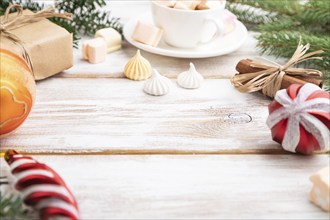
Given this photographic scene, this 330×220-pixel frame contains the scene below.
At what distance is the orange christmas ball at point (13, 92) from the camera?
2.65 ft

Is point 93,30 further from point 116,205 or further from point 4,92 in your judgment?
point 116,205

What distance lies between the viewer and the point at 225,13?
3.95 feet

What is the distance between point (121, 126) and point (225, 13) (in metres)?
0.44

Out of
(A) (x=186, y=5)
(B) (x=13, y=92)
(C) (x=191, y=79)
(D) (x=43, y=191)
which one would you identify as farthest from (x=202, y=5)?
(D) (x=43, y=191)

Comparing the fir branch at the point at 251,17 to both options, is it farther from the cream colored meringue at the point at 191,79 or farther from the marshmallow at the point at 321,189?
the marshmallow at the point at 321,189

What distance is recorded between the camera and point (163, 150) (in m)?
0.84

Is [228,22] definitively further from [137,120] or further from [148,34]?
[137,120]

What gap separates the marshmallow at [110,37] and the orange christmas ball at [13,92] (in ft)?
1.01

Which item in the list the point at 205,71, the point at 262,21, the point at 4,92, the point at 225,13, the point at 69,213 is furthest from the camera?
the point at 262,21

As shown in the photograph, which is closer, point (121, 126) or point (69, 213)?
point (69, 213)

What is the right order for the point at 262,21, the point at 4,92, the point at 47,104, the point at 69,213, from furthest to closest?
the point at 262,21
the point at 47,104
the point at 4,92
the point at 69,213

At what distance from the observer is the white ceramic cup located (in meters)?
1.09

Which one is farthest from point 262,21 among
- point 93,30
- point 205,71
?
point 93,30

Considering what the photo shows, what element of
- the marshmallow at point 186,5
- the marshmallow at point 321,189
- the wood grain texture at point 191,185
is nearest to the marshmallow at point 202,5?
the marshmallow at point 186,5
